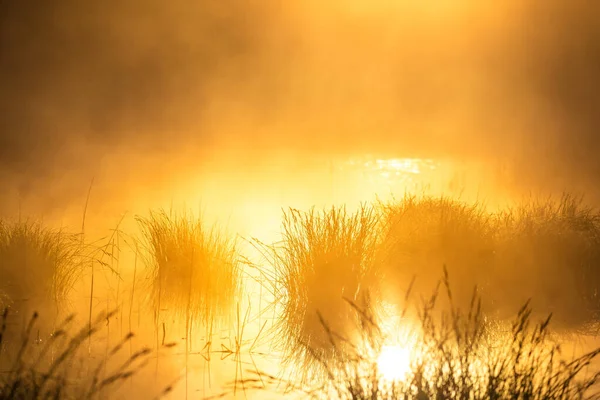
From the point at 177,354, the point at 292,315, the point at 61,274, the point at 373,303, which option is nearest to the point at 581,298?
the point at 373,303

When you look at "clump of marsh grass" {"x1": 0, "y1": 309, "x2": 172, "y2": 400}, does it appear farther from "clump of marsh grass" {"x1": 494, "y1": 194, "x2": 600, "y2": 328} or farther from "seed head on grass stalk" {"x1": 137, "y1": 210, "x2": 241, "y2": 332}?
"clump of marsh grass" {"x1": 494, "y1": 194, "x2": 600, "y2": 328}

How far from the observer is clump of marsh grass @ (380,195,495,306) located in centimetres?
758

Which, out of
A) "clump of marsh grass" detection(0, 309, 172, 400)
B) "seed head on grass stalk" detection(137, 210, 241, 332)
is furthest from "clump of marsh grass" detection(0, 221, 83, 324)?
"clump of marsh grass" detection(0, 309, 172, 400)

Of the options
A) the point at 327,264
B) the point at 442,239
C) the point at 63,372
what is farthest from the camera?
the point at 442,239

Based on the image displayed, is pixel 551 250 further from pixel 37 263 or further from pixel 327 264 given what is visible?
pixel 37 263

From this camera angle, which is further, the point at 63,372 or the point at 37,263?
the point at 37,263

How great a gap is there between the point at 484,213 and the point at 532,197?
1.42 metres

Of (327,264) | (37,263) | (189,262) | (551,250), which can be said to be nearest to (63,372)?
(327,264)

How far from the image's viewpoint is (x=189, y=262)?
6.77 m

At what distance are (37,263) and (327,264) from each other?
3004mm

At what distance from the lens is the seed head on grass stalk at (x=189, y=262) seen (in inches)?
258

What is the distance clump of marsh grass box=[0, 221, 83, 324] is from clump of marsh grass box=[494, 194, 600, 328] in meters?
5.26

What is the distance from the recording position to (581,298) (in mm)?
7902

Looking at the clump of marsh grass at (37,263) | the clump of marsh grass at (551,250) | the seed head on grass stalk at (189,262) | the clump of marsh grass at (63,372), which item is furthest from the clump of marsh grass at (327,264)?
the clump of marsh grass at (551,250)
